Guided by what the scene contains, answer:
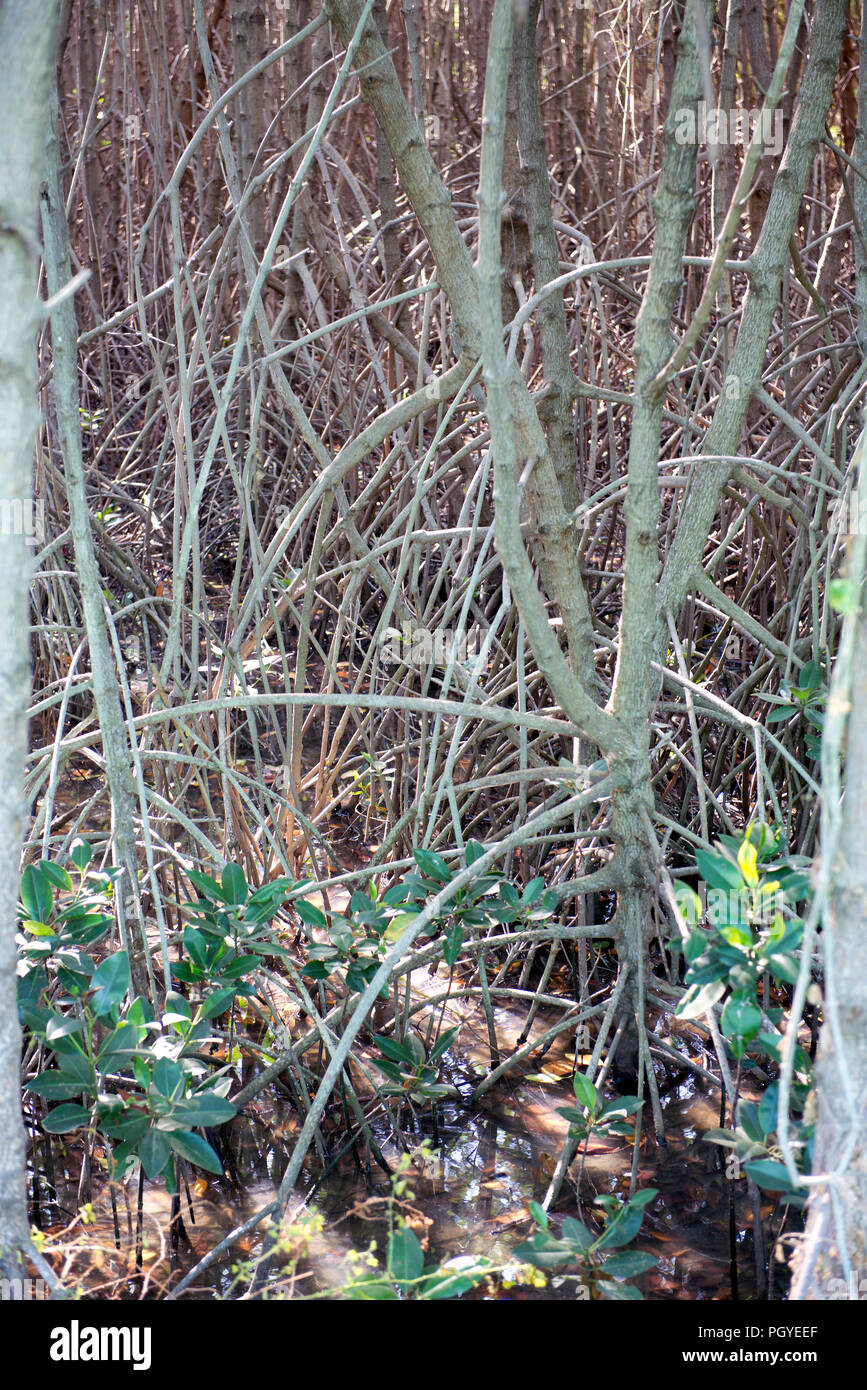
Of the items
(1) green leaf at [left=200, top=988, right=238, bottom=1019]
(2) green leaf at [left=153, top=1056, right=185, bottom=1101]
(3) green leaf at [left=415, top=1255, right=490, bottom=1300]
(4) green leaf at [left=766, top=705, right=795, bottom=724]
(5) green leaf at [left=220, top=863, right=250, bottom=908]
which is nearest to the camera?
(3) green leaf at [left=415, top=1255, right=490, bottom=1300]

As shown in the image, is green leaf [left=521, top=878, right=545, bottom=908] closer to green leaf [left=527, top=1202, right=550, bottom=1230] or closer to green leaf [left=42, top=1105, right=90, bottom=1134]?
green leaf [left=527, top=1202, right=550, bottom=1230]

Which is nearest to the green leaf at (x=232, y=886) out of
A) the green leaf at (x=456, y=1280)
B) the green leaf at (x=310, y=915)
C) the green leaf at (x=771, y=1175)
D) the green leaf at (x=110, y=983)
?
the green leaf at (x=310, y=915)

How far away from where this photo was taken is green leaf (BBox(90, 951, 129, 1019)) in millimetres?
1228

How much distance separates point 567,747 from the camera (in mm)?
2262

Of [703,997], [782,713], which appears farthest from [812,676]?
[703,997]

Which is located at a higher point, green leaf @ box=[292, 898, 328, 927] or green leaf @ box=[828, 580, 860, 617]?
green leaf @ box=[828, 580, 860, 617]

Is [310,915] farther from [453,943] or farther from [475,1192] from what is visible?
[475,1192]

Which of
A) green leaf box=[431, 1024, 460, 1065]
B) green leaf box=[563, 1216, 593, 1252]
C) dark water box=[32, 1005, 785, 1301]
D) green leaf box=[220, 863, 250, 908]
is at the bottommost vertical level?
dark water box=[32, 1005, 785, 1301]

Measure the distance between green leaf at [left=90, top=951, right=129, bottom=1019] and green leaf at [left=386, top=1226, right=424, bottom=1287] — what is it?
16.5 inches

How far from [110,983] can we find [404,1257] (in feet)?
1.48

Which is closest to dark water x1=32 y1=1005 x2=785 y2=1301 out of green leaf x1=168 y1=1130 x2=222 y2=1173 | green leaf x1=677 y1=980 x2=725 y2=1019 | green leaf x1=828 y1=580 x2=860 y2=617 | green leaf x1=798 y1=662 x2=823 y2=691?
green leaf x1=168 y1=1130 x2=222 y2=1173

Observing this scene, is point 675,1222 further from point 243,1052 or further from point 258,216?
point 258,216

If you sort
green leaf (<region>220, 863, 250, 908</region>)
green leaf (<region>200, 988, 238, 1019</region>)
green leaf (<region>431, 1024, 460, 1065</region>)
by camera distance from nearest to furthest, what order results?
1. green leaf (<region>200, 988, 238, 1019</region>)
2. green leaf (<region>220, 863, 250, 908</region>)
3. green leaf (<region>431, 1024, 460, 1065</region>)
